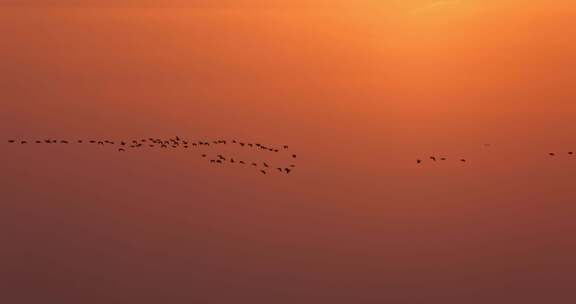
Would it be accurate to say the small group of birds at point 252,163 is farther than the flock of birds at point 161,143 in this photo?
No

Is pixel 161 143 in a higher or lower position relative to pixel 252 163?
higher

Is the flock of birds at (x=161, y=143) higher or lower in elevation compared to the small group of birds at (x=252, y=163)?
higher

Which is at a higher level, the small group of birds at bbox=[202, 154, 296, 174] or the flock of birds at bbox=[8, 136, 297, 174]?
the flock of birds at bbox=[8, 136, 297, 174]

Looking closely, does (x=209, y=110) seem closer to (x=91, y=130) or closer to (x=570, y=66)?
(x=91, y=130)

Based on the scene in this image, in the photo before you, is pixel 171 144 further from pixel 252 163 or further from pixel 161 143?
pixel 252 163

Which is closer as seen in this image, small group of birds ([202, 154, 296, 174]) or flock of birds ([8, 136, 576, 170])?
small group of birds ([202, 154, 296, 174])

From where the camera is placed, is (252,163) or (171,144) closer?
(252,163)

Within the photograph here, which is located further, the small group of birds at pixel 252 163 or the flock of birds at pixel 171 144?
the flock of birds at pixel 171 144

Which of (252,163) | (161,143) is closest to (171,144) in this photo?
(161,143)

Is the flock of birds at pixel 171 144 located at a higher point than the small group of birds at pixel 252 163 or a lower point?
higher

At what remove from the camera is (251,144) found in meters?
5.75

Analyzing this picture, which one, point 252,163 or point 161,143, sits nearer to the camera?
point 252,163

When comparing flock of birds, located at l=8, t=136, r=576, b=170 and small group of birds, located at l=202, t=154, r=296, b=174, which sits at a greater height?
flock of birds, located at l=8, t=136, r=576, b=170

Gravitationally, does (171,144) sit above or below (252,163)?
above
